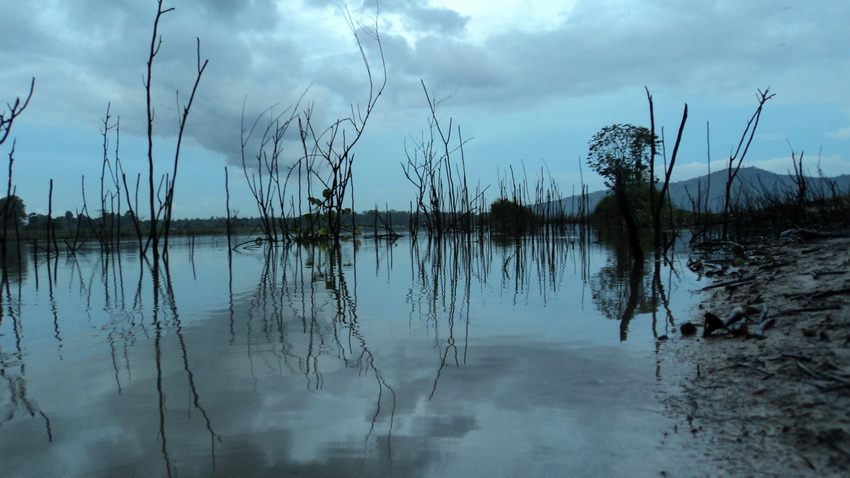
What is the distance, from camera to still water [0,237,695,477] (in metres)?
0.95

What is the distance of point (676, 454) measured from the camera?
3.08 feet

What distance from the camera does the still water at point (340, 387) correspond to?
0.95 m

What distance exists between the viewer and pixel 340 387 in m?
1.32

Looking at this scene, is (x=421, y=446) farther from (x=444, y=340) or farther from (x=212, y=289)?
(x=212, y=289)

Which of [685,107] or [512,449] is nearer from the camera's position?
[512,449]

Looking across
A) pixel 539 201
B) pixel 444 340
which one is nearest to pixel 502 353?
pixel 444 340

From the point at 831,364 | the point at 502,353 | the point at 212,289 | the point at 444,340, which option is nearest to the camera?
the point at 831,364

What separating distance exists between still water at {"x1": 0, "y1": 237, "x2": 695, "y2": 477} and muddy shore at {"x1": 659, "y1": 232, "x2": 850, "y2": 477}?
0.09 m

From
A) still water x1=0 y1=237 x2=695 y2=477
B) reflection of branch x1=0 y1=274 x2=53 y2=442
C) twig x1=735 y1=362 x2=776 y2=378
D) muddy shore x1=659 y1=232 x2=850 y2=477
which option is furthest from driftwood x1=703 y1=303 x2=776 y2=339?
reflection of branch x1=0 y1=274 x2=53 y2=442

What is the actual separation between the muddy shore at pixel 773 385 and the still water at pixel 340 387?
0.28 feet

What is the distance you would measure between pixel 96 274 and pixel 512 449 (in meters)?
5.21

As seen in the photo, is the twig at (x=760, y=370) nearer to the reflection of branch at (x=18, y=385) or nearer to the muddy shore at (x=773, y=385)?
the muddy shore at (x=773, y=385)

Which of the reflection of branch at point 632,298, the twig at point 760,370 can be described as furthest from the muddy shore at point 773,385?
the reflection of branch at point 632,298

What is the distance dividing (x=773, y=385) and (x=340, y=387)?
1.06 meters
